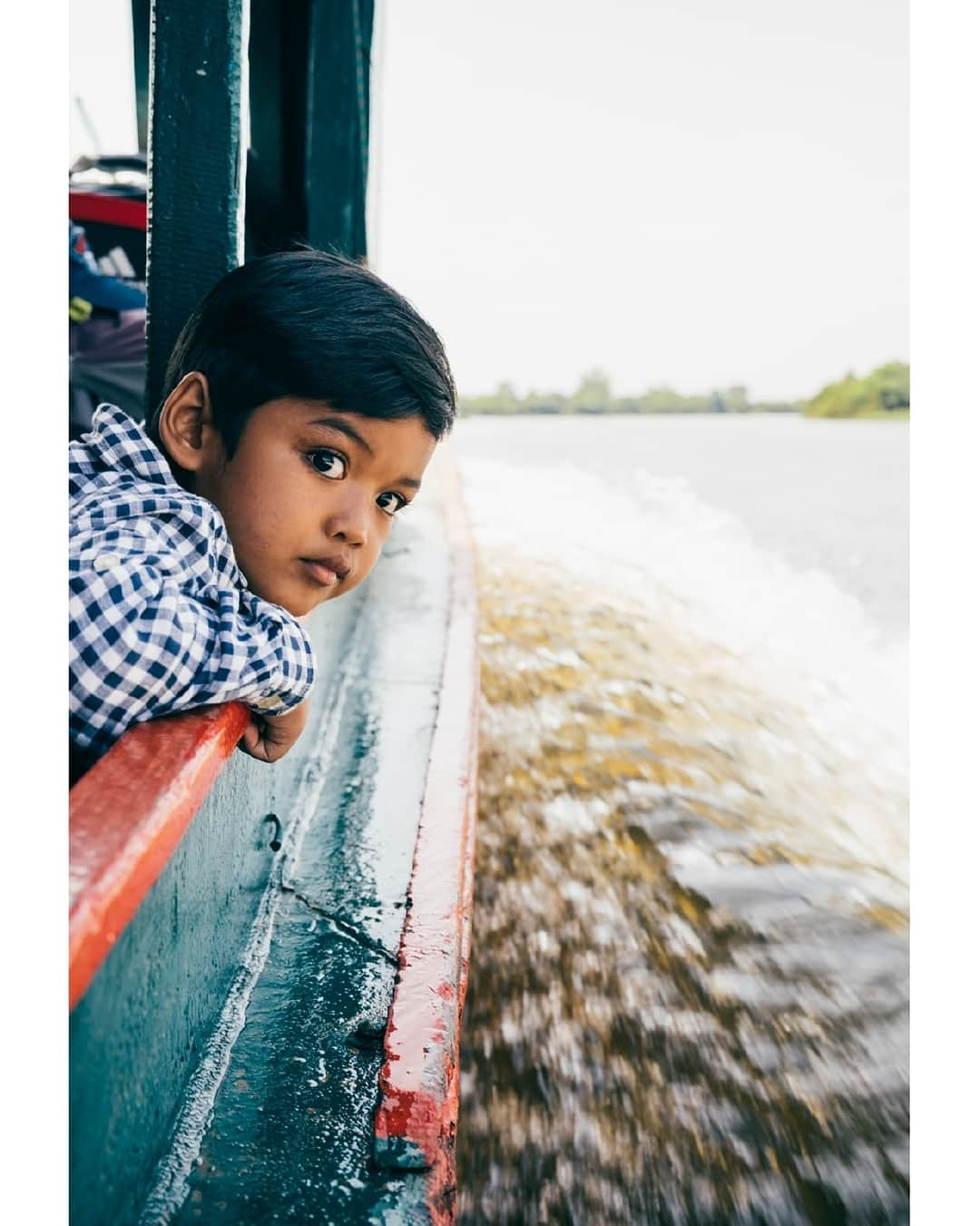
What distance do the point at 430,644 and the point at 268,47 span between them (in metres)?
2.30

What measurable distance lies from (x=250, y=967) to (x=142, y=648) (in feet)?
2.87

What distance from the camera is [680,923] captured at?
2.45 metres

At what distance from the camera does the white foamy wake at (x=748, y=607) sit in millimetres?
4656

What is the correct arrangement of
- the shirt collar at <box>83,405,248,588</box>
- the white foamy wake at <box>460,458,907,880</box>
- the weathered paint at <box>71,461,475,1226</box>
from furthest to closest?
the white foamy wake at <box>460,458,907,880</box>, the shirt collar at <box>83,405,248,588</box>, the weathered paint at <box>71,461,475,1226</box>

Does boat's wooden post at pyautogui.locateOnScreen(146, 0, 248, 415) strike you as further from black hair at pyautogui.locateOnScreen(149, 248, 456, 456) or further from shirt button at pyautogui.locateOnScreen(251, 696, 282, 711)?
shirt button at pyautogui.locateOnScreen(251, 696, 282, 711)

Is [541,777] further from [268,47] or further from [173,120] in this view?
[268,47]

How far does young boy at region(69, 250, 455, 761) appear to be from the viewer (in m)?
0.95

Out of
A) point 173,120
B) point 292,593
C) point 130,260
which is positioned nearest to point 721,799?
point 292,593

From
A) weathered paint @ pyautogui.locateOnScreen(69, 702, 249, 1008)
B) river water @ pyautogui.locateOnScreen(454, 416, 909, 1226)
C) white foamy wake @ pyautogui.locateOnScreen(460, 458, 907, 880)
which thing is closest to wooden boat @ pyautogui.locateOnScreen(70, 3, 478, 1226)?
weathered paint @ pyautogui.locateOnScreen(69, 702, 249, 1008)

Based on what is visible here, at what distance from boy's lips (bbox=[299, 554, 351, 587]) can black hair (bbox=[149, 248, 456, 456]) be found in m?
0.21

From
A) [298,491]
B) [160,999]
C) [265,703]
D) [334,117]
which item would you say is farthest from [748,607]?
[160,999]

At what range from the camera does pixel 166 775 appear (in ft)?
2.68

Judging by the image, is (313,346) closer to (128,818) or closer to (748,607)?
(128,818)

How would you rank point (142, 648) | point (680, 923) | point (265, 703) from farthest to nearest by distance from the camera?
1. point (680, 923)
2. point (265, 703)
3. point (142, 648)
